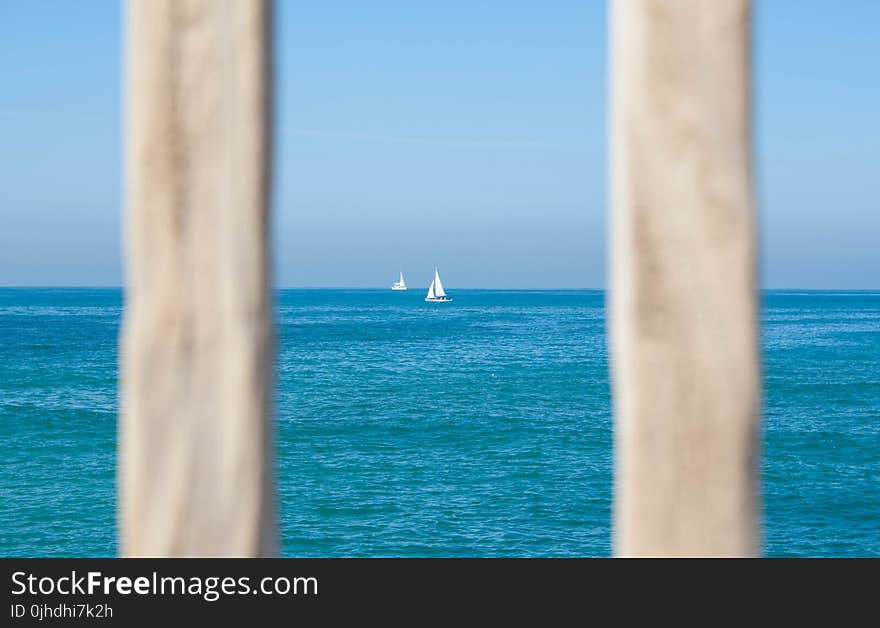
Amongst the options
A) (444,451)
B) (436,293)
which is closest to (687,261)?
(444,451)

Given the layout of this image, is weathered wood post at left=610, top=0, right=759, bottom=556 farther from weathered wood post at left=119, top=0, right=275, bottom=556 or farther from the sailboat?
the sailboat

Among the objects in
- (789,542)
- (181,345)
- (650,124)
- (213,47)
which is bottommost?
(789,542)

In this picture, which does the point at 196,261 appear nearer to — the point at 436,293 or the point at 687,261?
the point at 687,261

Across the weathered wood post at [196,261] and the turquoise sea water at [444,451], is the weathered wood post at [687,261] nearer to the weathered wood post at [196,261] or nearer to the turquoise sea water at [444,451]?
the weathered wood post at [196,261]

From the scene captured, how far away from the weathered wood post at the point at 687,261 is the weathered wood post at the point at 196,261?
0.52 m

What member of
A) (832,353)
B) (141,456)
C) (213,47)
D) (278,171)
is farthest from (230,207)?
(832,353)

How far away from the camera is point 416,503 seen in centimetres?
3247

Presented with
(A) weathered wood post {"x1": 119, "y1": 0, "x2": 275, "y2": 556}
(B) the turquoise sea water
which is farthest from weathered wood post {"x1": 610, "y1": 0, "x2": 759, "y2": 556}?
(B) the turquoise sea water

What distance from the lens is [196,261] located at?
1194 mm

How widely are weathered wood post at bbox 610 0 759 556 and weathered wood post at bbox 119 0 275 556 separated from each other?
516 millimetres

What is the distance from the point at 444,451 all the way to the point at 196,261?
38488 mm

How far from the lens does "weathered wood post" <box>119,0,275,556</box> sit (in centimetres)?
118
